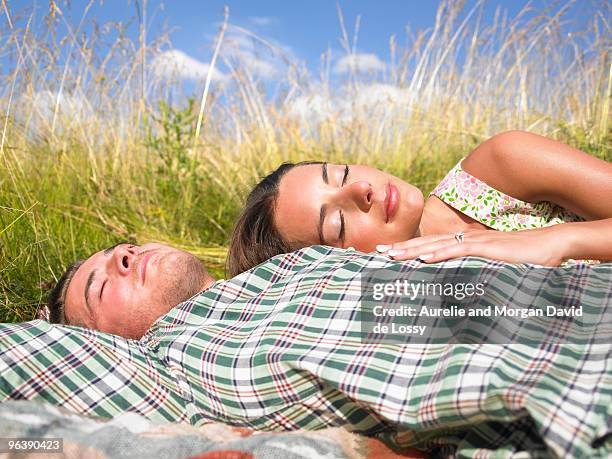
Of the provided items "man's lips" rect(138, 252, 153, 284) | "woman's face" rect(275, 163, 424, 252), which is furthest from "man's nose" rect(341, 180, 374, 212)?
"man's lips" rect(138, 252, 153, 284)

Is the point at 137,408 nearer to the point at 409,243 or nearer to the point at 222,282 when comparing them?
the point at 222,282

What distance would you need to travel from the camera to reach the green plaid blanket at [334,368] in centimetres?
115

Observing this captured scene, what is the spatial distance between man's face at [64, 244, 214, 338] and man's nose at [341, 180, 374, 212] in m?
0.66

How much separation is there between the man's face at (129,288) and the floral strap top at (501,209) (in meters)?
1.24

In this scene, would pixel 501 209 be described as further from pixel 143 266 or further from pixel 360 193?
pixel 143 266

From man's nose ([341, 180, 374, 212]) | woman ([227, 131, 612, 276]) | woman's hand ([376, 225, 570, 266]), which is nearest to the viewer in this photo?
woman's hand ([376, 225, 570, 266])

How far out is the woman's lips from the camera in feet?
7.26

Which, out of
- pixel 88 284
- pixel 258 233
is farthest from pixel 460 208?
pixel 88 284

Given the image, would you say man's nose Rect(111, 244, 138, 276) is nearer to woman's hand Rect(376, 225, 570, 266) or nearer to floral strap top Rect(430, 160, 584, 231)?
woman's hand Rect(376, 225, 570, 266)

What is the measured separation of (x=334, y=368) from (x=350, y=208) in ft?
3.06

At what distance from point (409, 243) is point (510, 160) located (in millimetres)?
737

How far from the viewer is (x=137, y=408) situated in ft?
5.16

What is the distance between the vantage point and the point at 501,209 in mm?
2428

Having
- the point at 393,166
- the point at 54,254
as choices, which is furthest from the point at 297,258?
the point at 393,166
